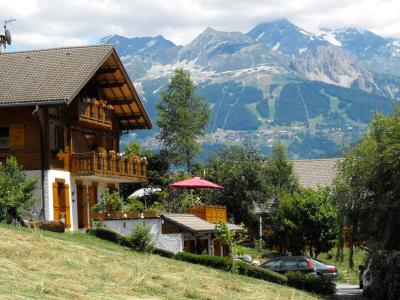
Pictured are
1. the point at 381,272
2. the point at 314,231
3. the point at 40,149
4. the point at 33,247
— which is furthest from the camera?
the point at 314,231

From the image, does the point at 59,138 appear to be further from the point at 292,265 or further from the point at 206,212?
the point at 292,265

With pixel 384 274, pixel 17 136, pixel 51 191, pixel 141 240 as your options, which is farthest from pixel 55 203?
pixel 384 274

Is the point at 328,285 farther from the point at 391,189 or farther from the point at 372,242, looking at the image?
the point at 391,189

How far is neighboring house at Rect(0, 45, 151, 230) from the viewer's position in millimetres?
37906

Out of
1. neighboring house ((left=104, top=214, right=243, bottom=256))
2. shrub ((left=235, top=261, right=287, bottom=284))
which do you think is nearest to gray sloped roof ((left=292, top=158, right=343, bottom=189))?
neighboring house ((left=104, top=214, right=243, bottom=256))

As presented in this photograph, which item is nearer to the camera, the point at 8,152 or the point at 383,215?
the point at 383,215

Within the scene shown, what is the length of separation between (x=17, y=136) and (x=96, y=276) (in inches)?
750

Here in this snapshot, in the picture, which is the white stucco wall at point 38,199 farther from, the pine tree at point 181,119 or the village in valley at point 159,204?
the pine tree at point 181,119

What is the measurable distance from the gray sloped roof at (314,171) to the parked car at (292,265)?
39651 millimetres

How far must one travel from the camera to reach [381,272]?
2823 cm

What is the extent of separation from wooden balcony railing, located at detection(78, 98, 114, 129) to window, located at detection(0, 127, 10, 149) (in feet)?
12.2

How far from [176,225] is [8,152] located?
864 cm

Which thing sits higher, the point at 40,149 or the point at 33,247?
the point at 40,149

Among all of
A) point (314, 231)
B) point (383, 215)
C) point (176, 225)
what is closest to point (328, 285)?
point (383, 215)
